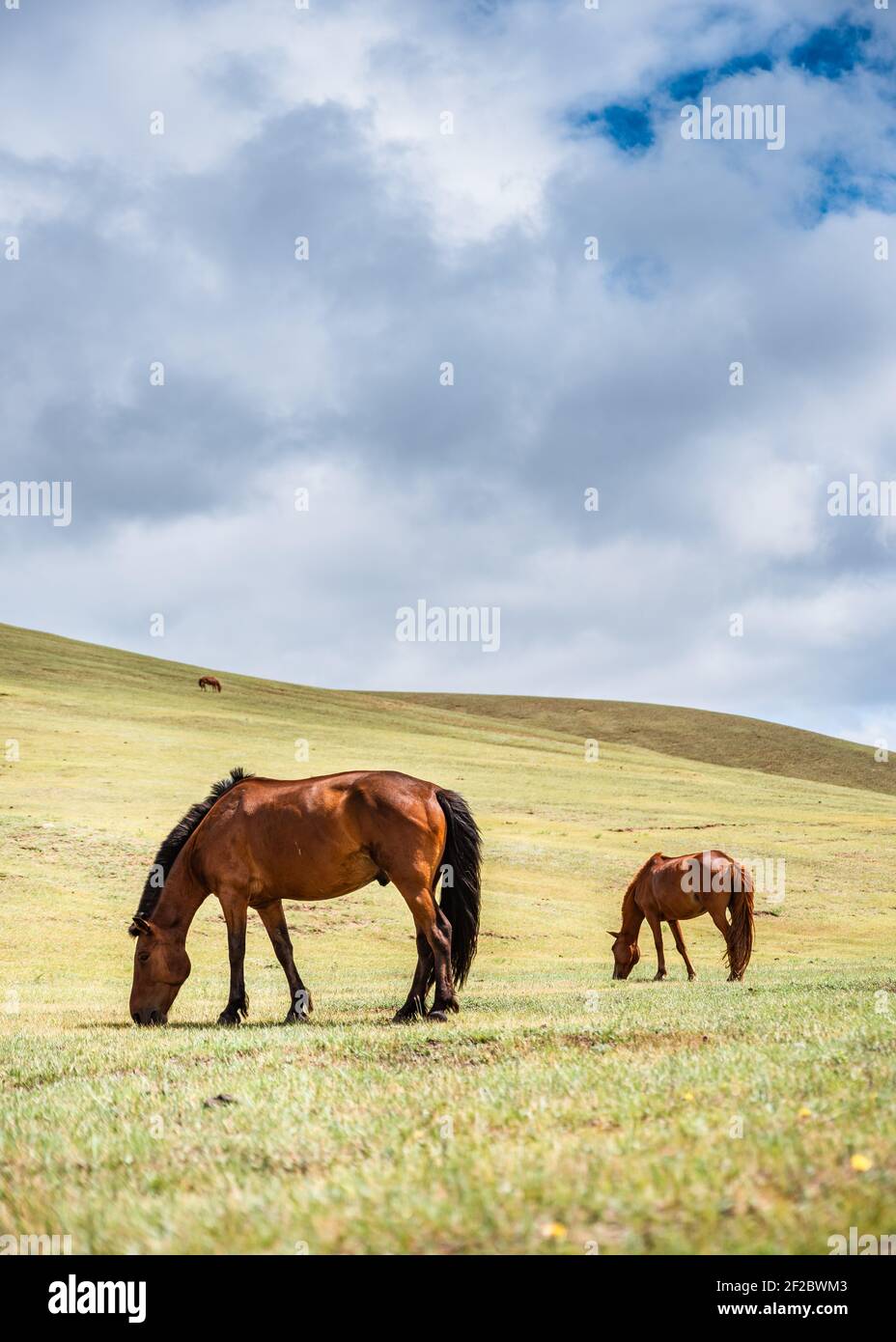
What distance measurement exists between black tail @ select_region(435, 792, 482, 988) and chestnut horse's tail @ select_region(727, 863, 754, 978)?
9.38 metres

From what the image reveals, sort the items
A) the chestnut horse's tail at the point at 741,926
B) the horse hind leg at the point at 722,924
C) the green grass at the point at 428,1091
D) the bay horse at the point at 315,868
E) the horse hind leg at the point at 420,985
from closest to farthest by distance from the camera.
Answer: the green grass at the point at 428,1091 → the horse hind leg at the point at 420,985 → the bay horse at the point at 315,868 → the chestnut horse's tail at the point at 741,926 → the horse hind leg at the point at 722,924

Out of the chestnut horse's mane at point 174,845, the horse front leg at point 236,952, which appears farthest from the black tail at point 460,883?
the chestnut horse's mane at point 174,845

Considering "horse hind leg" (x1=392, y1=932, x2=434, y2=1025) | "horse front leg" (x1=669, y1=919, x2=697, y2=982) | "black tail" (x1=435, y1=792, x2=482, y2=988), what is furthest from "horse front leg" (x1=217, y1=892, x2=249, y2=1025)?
"horse front leg" (x1=669, y1=919, x2=697, y2=982)

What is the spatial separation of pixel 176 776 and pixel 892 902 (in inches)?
1214

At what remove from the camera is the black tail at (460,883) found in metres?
12.0

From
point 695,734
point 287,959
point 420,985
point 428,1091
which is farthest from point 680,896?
point 695,734

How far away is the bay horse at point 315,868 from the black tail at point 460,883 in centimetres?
1

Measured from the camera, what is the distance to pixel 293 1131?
16.5 ft

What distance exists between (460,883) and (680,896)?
36.8 feet

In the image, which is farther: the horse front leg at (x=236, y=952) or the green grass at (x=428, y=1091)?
the horse front leg at (x=236, y=952)

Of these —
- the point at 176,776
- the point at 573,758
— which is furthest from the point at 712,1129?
the point at 573,758

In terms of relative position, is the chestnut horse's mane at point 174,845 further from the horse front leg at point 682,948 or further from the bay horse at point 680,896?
the bay horse at point 680,896

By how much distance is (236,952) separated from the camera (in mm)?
12125
